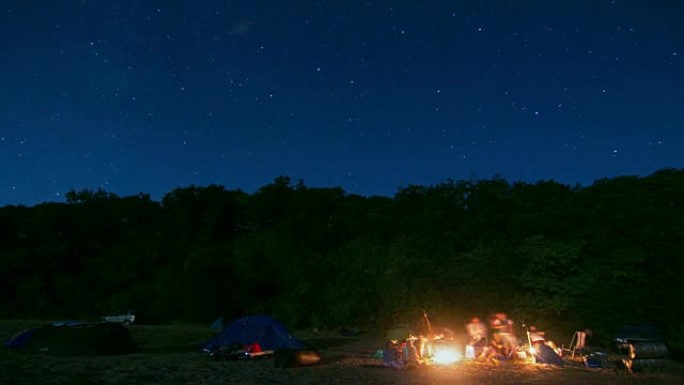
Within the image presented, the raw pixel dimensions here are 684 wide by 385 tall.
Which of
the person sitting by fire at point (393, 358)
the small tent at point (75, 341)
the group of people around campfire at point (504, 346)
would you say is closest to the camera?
the person sitting by fire at point (393, 358)

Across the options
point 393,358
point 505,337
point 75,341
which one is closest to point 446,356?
point 505,337

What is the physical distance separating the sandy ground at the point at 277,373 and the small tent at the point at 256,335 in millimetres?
1673

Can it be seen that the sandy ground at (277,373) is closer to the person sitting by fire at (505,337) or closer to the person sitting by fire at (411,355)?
the person sitting by fire at (411,355)

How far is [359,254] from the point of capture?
32406 mm

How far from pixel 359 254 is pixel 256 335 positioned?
13.7 metres

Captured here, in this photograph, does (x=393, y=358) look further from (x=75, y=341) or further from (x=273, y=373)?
(x=75, y=341)

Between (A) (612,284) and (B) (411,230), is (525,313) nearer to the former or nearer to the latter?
(A) (612,284)

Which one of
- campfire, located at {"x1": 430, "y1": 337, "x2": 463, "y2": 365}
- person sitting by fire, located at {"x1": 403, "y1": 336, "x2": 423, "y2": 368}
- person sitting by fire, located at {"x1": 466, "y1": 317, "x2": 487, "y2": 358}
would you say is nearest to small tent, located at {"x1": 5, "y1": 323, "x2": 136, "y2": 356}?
person sitting by fire, located at {"x1": 403, "y1": 336, "x2": 423, "y2": 368}

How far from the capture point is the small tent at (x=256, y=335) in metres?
19.2

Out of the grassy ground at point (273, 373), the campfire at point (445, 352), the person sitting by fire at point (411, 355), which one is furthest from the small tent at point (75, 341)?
the campfire at point (445, 352)

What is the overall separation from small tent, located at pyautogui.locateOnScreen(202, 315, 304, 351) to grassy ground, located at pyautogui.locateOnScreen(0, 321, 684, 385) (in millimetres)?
1150

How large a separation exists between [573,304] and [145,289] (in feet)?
104

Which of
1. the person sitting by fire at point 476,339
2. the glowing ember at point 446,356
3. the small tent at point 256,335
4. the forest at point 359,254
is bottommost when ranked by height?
the glowing ember at point 446,356

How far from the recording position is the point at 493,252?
26.0 meters
